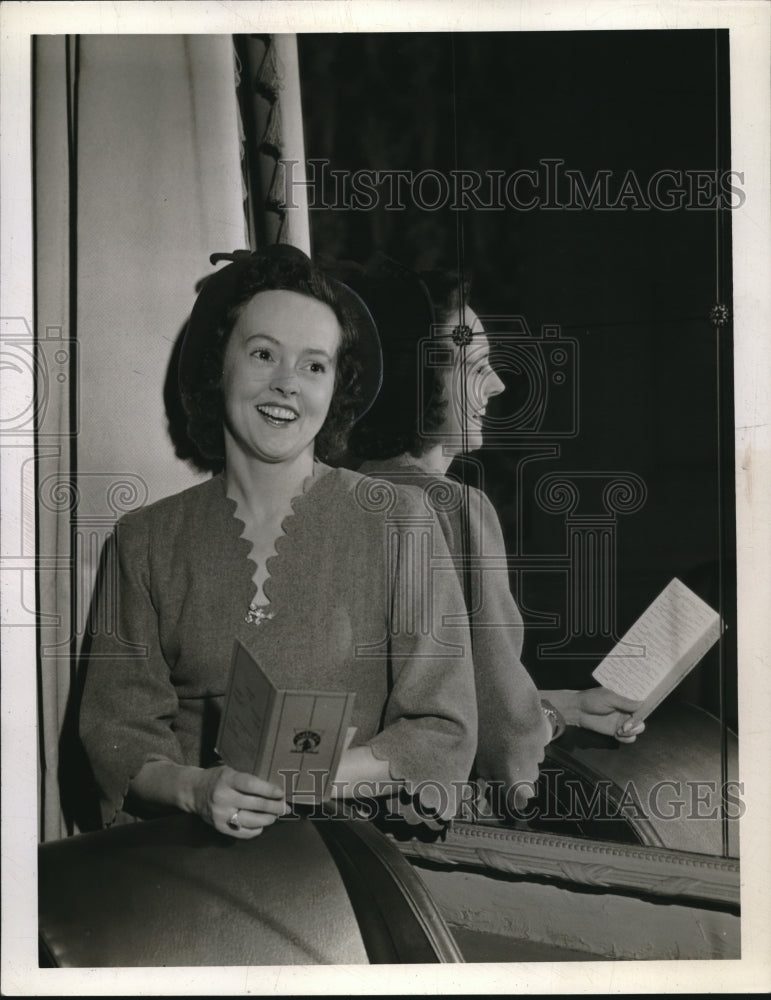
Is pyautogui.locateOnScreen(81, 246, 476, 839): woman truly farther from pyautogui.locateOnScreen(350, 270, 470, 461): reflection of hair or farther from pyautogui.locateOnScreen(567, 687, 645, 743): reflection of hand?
pyautogui.locateOnScreen(567, 687, 645, 743): reflection of hand

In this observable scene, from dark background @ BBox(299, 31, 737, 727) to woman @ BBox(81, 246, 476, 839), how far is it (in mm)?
252

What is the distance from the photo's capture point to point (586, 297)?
8.39 ft

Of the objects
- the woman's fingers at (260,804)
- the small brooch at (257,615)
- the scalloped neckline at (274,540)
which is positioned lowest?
the woman's fingers at (260,804)

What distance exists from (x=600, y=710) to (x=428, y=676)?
42 cm

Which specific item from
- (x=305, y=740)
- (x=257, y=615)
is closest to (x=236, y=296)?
(x=257, y=615)

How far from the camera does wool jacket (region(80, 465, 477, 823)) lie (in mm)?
2469

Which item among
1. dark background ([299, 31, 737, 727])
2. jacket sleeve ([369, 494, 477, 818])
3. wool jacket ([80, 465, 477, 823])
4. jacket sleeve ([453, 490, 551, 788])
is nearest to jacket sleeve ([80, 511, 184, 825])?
wool jacket ([80, 465, 477, 823])

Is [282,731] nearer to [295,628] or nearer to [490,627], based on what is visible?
[295,628]

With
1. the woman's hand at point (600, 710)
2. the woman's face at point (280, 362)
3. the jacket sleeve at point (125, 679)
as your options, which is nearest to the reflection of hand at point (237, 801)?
the jacket sleeve at point (125, 679)

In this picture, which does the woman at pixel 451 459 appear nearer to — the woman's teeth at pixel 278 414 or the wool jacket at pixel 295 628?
the wool jacket at pixel 295 628

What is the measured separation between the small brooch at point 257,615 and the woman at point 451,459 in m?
0.41

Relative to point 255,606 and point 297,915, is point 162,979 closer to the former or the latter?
point 297,915

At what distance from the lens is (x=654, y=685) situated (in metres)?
2.54

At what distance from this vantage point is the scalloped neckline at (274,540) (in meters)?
2.48
